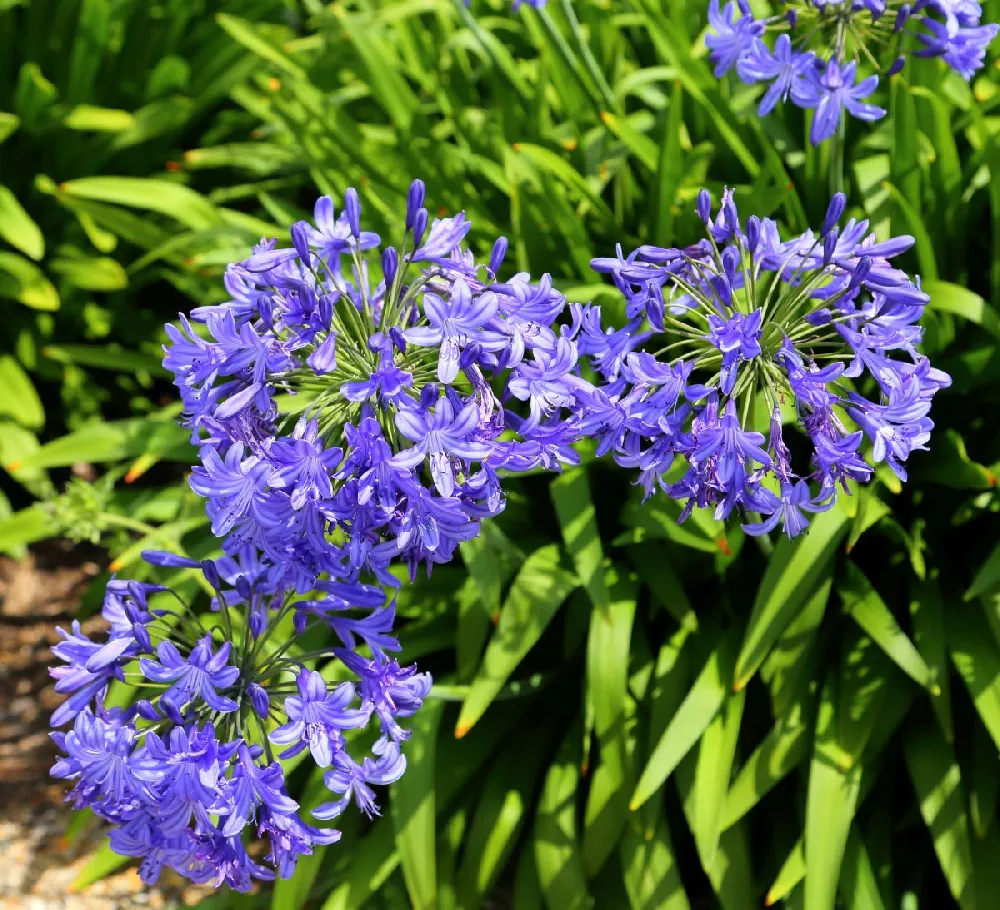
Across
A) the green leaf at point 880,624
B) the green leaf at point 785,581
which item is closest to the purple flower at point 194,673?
the green leaf at point 785,581

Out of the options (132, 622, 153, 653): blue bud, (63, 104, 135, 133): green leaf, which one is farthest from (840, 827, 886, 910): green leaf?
(63, 104, 135, 133): green leaf

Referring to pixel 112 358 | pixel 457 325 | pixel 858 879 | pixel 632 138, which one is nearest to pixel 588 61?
pixel 632 138

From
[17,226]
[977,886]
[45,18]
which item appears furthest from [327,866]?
[45,18]

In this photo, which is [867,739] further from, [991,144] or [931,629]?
[991,144]

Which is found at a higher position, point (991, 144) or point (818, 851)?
point (991, 144)

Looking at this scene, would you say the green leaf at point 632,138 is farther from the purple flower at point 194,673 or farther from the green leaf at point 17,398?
the green leaf at point 17,398

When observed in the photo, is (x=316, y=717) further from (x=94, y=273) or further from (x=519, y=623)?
(x=94, y=273)
